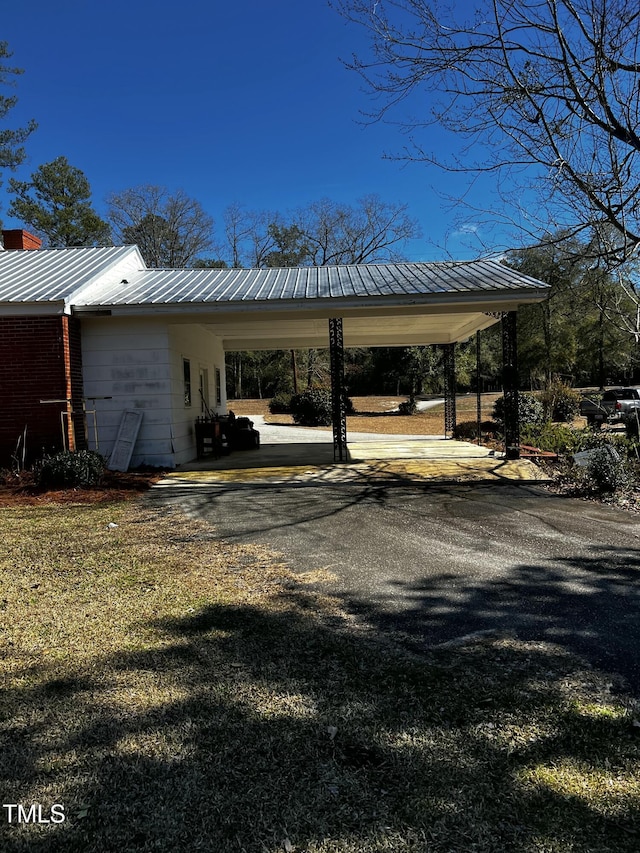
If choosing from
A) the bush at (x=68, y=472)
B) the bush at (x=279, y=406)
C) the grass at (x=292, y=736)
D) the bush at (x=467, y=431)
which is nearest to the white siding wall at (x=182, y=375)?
the bush at (x=68, y=472)

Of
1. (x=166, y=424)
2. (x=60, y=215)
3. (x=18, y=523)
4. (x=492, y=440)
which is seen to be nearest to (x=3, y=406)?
(x=166, y=424)

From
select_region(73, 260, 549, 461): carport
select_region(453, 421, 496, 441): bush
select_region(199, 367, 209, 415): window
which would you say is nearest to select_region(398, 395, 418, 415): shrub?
select_region(453, 421, 496, 441): bush

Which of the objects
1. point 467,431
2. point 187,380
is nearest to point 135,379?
point 187,380

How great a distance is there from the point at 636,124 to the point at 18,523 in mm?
8475

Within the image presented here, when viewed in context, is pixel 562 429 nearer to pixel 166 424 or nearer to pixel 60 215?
pixel 166 424

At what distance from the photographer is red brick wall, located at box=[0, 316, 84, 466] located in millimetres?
9836

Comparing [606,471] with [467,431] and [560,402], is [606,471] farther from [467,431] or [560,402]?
[560,402]

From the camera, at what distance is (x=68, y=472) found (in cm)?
864

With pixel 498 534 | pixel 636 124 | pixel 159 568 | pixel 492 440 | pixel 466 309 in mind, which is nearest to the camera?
pixel 159 568

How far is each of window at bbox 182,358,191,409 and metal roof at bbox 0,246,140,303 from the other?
8.09ft

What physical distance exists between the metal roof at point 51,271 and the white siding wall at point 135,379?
2.99 ft

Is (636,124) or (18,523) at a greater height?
(636,124)

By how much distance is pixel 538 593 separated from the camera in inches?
161

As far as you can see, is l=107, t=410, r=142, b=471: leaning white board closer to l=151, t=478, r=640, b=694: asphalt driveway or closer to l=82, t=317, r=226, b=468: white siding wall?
l=82, t=317, r=226, b=468: white siding wall
